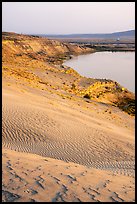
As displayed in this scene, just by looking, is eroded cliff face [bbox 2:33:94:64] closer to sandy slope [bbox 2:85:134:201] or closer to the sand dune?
sandy slope [bbox 2:85:134:201]

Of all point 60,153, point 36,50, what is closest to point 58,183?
point 60,153

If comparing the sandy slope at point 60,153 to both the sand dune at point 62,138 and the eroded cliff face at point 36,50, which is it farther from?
the eroded cliff face at point 36,50

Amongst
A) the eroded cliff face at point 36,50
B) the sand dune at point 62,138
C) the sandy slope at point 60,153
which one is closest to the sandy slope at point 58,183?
the sandy slope at point 60,153

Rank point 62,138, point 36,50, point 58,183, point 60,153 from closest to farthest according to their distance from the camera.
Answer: point 58,183 → point 60,153 → point 62,138 → point 36,50

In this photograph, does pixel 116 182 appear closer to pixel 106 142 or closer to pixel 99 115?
pixel 106 142

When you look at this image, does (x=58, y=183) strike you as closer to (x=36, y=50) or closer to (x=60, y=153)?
(x=60, y=153)

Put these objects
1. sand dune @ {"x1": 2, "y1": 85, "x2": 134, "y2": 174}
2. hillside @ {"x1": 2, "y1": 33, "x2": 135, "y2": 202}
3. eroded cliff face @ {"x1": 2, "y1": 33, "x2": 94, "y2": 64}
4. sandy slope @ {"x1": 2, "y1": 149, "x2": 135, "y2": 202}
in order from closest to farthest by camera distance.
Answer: sandy slope @ {"x1": 2, "y1": 149, "x2": 135, "y2": 202} → hillside @ {"x1": 2, "y1": 33, "x2": 135, "y2": 202} → sand dune @ {"x1": 2, "y1": 85, "x2": 134, "y2": 174} → eroded cliff face @ {"x1": 2, "y1": 33, "x2": 94, "y2": 64}

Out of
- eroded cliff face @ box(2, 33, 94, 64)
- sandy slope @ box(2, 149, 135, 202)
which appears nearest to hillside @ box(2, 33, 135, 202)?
sandy slope @ box(2, 149, 135, 202)
